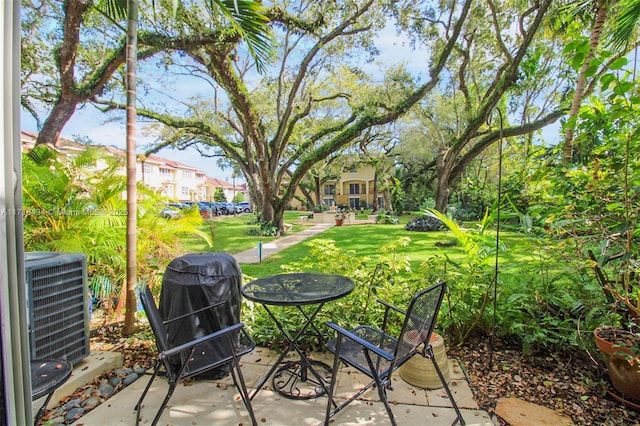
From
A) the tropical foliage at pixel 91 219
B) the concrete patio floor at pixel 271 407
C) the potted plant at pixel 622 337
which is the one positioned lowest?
the concrete patio floor at pixel 271 407

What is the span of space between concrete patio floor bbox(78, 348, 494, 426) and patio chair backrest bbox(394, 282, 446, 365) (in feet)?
1.51

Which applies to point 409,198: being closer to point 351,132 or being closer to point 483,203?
point 483,203

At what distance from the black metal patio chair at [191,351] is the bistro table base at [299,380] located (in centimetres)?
35

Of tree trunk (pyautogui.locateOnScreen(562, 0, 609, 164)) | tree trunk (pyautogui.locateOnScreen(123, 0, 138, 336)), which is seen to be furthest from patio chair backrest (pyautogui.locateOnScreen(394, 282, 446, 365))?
tree trunk (pyautogui.locateOnScreen(123, 0, 138, 336))

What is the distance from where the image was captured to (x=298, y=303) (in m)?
2.05

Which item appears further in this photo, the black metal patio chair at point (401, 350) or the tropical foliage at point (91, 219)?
the tropical foliage at point (91, 219)

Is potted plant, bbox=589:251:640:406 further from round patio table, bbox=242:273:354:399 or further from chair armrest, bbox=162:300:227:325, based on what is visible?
chair armrest, bbox=162:300:227:325

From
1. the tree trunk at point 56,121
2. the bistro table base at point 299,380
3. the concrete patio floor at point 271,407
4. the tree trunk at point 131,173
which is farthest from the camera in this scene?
the tree trunk at point 56,121

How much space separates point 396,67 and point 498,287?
11302 millimetres

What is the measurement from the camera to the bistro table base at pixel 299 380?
2.25 metres

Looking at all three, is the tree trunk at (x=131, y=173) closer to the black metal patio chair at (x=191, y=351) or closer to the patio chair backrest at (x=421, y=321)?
the black metal patio chair at (x=191, y=351)

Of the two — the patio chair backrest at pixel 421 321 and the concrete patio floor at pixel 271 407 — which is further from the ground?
the patio chair backrest at pixel 421 321

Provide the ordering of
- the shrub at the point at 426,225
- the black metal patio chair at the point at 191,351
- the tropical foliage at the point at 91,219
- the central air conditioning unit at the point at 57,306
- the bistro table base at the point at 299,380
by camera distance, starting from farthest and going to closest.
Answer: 1. the shrub at the point at 426,225
2. the tropical foliage at the point at 91,219
3. the bistro table base at the point at 299,380
4. the central air conditioning unit at the point at 57,306
5. the black metal patio chair at the point at 191,351

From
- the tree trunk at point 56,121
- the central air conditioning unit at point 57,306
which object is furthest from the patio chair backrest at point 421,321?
the tree trunk at point 56,121
